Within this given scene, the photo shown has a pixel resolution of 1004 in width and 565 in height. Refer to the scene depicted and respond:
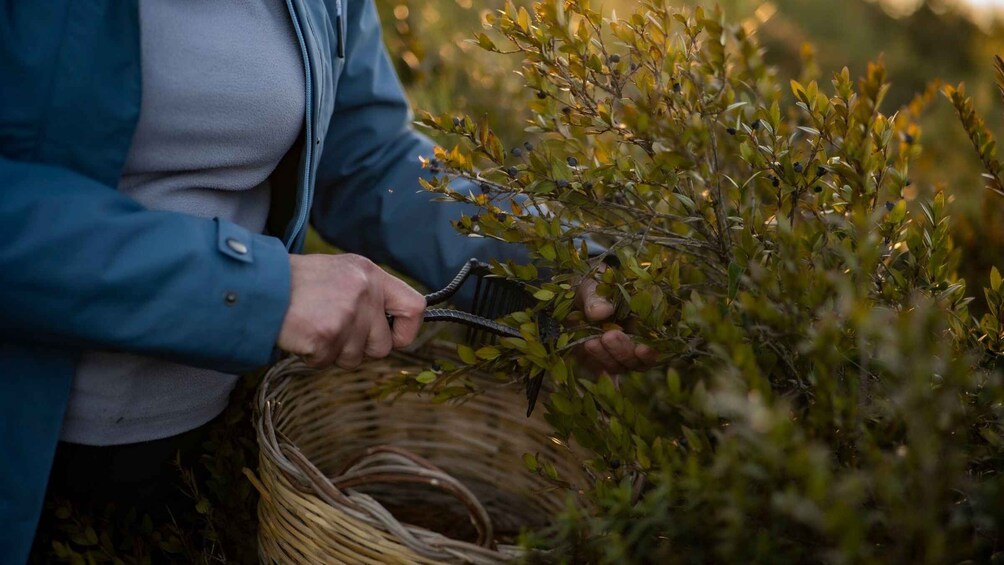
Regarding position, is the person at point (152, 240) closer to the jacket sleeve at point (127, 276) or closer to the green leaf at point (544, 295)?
the jacket sleeve at point (127, 276)

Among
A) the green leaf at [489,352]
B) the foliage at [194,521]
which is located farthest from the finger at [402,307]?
the foliage at [194,521]

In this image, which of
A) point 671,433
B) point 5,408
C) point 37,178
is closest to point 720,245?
point 671,433

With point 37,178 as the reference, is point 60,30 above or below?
above

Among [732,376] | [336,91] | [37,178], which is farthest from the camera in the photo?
[336,91]

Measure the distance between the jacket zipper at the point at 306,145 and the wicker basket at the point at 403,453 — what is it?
27 centimetres

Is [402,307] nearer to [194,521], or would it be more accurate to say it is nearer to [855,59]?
[194,521]

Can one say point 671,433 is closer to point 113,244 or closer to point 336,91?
point 113,244

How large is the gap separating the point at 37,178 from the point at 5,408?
0.35 meters

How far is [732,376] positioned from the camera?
0.93m

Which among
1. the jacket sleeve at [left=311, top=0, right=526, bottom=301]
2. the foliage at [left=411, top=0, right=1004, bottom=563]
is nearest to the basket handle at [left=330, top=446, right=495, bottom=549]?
the foliage at [left=411, top=0, right=1004, bottom=563]

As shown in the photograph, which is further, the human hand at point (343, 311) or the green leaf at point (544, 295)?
the green leaf at point (544, 295)

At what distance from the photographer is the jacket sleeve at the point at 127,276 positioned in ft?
3.39

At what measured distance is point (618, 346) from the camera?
144 cm

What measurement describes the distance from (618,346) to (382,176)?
686 mm
